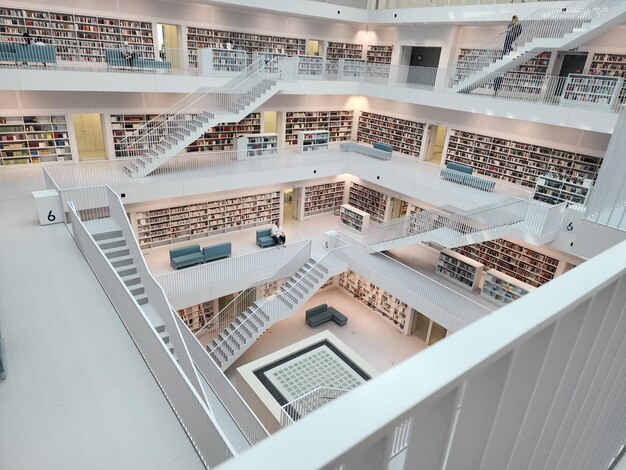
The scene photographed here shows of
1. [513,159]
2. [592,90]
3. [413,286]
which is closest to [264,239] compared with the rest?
[413,286]

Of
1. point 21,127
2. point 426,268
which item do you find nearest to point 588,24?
point 426,268

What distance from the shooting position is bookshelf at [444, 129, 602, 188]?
12.3m

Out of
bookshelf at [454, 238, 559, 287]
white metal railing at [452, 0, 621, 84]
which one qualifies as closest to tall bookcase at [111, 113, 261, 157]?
white metal railing at [452, 0, 621, 84]

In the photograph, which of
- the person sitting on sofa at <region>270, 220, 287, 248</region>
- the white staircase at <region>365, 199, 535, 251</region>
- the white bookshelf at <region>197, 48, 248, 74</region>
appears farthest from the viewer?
the person sitting on sofa at <region>270, 220, 287, 248</region>

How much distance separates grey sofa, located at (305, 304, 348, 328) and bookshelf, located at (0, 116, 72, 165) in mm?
8979

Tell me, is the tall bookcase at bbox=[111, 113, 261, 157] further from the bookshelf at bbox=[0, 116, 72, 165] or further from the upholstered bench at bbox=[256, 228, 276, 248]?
the upholstered bench at bbox=[256, 228, 276, 248]

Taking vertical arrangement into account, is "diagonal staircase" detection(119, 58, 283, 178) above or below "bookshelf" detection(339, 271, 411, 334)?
above

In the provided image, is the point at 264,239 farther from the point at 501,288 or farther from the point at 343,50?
the point at 343,50

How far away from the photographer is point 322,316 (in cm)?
1407

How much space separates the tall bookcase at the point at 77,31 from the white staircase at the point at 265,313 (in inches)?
304

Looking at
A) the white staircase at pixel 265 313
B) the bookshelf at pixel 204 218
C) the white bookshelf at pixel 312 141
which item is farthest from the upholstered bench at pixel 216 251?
the white bookshelf at pixel 312 141

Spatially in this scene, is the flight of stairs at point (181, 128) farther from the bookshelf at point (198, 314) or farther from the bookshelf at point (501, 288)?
the bookshelf at point (501, 288)

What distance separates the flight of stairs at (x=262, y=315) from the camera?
11.7 meters

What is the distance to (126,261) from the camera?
8.51 metres
